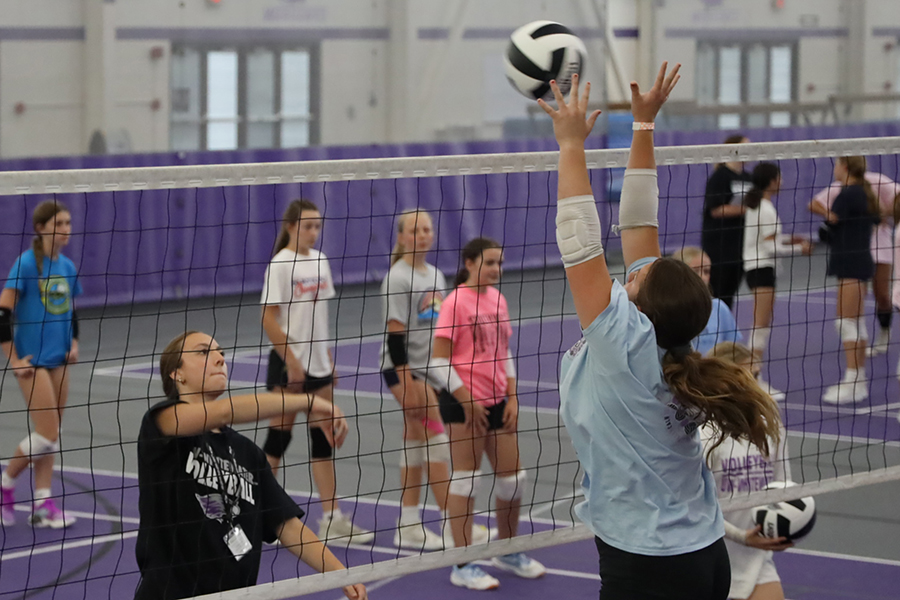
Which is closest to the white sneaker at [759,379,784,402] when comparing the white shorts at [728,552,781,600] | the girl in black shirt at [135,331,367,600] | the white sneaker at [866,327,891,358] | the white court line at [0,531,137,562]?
the white shorts at [728,552,781,600]

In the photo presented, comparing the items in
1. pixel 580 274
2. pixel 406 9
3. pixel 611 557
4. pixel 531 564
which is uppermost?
pixel 406 9

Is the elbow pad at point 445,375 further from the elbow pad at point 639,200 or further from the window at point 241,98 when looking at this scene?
the window at point 241,98

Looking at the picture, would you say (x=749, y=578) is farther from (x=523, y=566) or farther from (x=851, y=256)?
(x=851, y=256)

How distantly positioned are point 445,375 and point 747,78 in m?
16.9

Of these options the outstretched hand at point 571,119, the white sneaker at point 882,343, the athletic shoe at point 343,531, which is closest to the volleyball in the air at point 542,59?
the outstretched hand at point 571,119

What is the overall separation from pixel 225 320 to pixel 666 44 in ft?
35.8

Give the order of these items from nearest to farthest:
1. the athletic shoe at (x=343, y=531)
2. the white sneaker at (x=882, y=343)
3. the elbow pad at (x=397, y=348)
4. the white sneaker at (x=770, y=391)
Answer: the white sneaker at (x=770, y=391) → the elbow pad at (x=397, y=348) → the athletic shoe at (x=343, y=531) → the white sneaker at (x=882, y=343)

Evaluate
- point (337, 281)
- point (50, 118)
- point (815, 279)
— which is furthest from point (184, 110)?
point (815, 279)

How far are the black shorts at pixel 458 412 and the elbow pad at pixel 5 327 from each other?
2.35 metres

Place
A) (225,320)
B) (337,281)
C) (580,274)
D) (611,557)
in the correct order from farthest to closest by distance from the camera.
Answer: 1. (337,281)
2. (225,320)
3. (611,557)
4. (580,274)

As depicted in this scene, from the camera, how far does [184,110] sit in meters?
14.5

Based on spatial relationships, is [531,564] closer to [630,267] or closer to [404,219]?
[404,219]

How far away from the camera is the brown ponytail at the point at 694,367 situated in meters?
2.79

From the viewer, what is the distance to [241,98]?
15156mm
